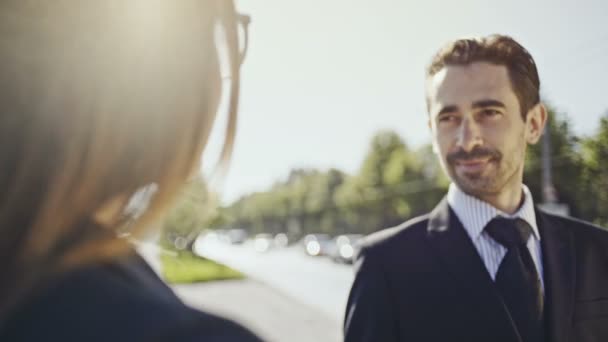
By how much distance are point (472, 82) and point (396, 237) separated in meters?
0.61

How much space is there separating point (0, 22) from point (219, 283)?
926 inches

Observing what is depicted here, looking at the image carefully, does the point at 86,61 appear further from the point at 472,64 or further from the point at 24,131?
the point at 472,64

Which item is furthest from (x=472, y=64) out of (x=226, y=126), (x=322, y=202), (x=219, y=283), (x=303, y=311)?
(x=322, y=202)

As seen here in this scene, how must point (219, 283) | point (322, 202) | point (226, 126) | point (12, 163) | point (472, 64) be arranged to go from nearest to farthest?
point (12, 163) → point (226, 126) → point (472, 64) → point (219, 283) → point (322, 202)

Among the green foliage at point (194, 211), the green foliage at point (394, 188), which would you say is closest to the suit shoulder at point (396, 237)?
the green foliage at point (194, 211)

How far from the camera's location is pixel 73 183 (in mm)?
550

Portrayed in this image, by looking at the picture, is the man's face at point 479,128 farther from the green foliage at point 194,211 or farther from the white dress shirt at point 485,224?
the green foliage at point 194,211

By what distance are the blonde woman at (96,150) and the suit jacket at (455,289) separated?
1.46 metres

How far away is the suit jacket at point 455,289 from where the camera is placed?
188cm

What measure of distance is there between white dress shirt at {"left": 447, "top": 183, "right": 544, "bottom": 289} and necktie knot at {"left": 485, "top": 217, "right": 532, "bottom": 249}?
19 millimetres

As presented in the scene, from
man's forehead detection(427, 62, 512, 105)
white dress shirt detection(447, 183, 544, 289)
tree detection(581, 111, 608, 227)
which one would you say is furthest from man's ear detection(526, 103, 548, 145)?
tree detection(581, 111, 608, 227)

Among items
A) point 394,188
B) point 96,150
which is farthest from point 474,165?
point 394,188

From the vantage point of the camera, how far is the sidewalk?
1185 centimetres

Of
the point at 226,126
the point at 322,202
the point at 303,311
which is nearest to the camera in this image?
the point at 226,126
